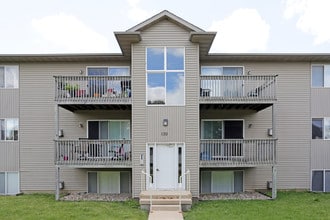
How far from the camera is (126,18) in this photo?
26125 millimetres

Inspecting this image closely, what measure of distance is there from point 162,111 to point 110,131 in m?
3.47

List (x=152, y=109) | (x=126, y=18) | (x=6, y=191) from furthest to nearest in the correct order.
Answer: (x=126, y=18) < (x=6, y=191) < (x=152, y=109)

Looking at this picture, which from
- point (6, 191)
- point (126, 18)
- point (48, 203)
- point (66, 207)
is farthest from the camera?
point (126, 18)

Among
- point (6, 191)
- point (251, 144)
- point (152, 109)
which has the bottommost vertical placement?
point (6, 191)

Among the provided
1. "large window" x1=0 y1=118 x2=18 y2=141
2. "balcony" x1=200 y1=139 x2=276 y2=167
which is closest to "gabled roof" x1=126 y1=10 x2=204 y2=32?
"balcony" x1=200 y1=139 x2=276 y2=167

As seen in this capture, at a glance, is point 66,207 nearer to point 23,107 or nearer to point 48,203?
point 48,203

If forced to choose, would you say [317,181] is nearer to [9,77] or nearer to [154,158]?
[154,158]

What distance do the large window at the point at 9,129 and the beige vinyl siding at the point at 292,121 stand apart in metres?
9.89

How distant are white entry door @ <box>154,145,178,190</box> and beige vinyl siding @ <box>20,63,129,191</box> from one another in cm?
427

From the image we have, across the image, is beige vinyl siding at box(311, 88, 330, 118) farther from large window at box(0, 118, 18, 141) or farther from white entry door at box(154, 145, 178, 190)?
large window at box(0, 118, 18, 141)

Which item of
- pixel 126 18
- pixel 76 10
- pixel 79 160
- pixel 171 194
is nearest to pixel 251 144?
pixel 171 194

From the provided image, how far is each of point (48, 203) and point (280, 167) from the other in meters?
10.9

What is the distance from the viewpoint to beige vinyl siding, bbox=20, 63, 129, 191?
16516 mm

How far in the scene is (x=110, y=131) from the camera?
16.6 m
